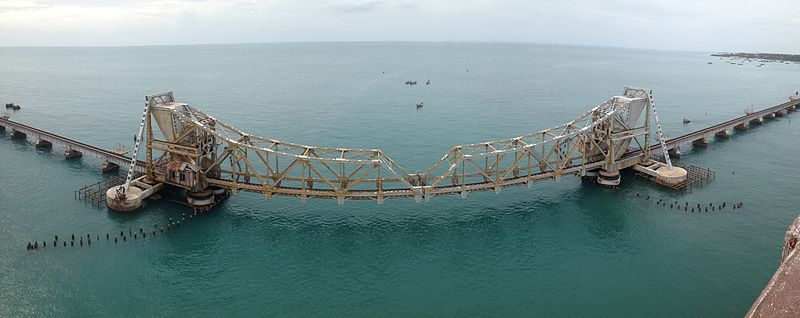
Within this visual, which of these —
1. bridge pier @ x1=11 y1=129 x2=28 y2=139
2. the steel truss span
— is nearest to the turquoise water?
the steel truss span

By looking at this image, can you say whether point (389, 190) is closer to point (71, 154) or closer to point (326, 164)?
point (326, 164)

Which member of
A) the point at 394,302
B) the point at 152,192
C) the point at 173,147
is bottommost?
the point at 394,302

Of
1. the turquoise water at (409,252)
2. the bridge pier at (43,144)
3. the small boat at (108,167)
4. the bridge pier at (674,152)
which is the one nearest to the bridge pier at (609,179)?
the turquoise water at (409,252)

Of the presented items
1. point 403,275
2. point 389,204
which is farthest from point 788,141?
point 403,275

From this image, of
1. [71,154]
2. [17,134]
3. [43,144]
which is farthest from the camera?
[17,134]

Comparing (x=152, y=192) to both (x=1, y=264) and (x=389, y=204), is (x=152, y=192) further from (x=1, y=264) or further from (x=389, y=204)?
(x=389, y=204)

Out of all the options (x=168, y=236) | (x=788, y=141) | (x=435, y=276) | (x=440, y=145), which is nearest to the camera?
(x=435, y=276)

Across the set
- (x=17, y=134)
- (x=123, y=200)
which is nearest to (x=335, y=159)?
(x=123, y=200)

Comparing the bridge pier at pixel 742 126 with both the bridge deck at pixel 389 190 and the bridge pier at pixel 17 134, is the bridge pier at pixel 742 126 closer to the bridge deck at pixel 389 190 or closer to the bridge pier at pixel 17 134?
the bridge deck at pixel 389 190

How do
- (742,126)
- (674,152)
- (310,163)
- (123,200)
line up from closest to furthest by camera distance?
(123,200) < (310,163) < (674,152) < (742,126)

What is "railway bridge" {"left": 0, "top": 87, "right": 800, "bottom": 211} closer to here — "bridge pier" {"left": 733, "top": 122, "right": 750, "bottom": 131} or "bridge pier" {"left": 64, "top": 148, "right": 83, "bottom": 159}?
"bridge pier" {"left": 64, "top": 148, "right": 83, "bottom": 159}

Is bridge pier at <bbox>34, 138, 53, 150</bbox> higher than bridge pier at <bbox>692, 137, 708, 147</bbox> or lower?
lower
